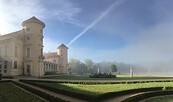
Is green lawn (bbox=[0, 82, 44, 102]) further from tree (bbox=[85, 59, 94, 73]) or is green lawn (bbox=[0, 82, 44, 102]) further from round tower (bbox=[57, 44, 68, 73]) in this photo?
tree (bbox=[85, 59, 94, 73])

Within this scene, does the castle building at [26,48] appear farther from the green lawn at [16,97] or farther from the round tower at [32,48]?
the green lawn at [16,97]

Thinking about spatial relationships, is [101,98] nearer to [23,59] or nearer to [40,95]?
[40,95]

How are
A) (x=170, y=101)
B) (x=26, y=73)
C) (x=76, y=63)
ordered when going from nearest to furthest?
(x=170, y=101) → (x=26, y=73) → (x=76, y=63)

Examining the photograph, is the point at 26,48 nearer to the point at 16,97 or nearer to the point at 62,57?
the point at 16,97

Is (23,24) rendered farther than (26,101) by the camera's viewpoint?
Yes

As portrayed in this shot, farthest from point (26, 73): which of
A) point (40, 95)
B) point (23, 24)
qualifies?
point (40, 95)

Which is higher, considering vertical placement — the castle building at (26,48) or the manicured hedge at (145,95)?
the castle building at (26,48)

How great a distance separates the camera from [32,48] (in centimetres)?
3441

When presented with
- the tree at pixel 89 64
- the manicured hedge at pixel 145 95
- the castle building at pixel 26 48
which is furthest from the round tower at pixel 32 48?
the tree at pixel 89 64

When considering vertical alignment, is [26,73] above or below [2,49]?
below

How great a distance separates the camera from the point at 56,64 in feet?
195

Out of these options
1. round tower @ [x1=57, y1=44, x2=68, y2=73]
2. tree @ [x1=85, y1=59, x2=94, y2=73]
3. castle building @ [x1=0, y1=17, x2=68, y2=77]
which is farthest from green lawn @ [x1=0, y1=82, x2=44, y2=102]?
tree @ [x1=85, y1=59, x2=94, y2=73]

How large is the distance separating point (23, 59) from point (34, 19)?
9.95 meters

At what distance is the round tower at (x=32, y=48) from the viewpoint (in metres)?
34.0
